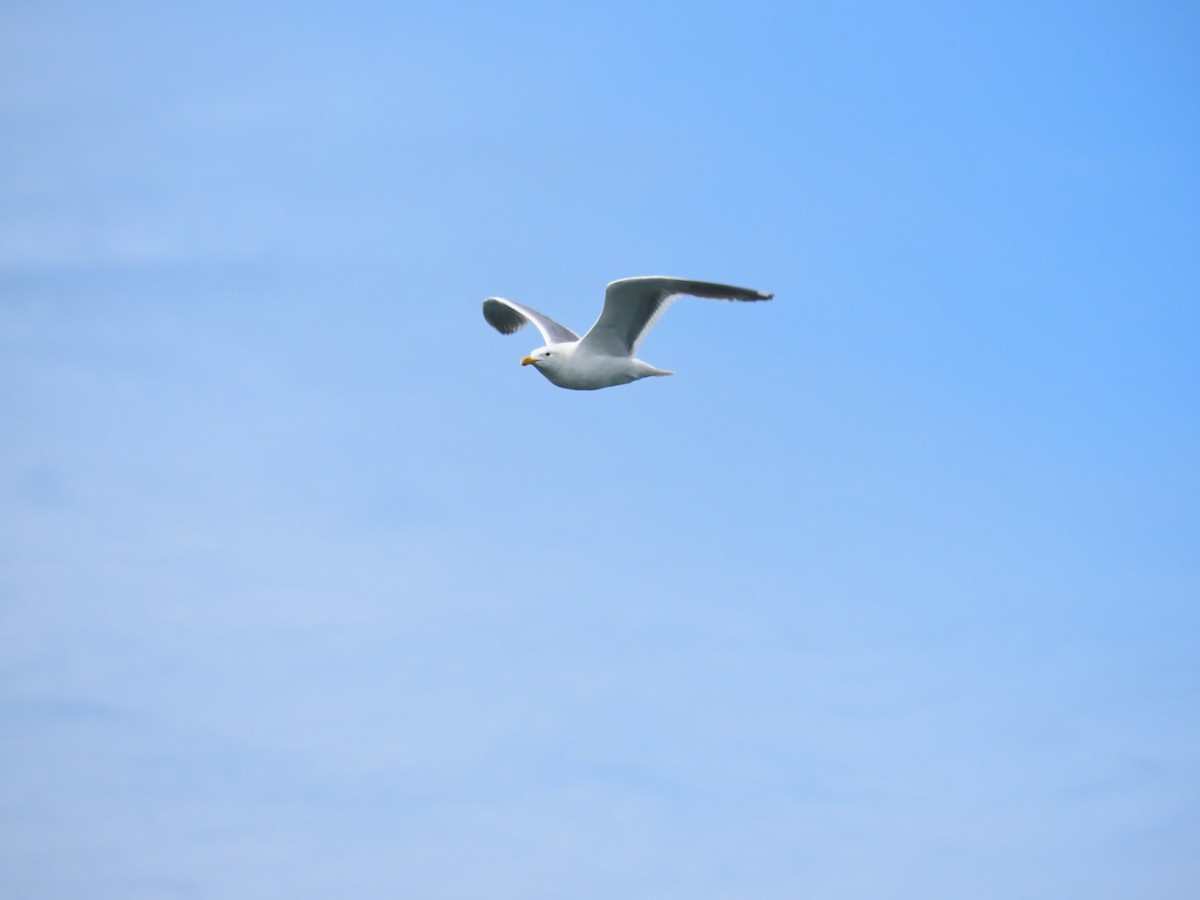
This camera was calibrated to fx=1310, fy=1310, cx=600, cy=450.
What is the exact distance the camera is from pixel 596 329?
733 inches

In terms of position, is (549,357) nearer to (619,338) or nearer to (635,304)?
(619,338)

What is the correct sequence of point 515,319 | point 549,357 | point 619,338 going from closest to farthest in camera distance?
1. point 619,338
2. point 549,357
3. point 515,319

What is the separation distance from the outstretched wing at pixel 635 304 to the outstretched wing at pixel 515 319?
97.3 inches

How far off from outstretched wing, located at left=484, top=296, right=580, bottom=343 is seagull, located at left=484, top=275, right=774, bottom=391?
A: 2.92 feet

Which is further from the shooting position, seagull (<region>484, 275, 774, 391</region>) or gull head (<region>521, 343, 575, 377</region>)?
gull head (<region>521, 343, 575, 377</region>)

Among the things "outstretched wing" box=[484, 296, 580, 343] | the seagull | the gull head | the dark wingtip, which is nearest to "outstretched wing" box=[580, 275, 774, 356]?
the seagull

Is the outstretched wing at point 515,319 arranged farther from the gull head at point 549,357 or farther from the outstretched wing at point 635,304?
the outstretched wing at point 635,304

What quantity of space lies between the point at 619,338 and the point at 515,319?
4.95 m

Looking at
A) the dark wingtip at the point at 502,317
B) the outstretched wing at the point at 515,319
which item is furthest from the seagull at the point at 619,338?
the dark wingtip at the point at 502,317

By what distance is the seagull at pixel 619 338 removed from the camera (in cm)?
1767

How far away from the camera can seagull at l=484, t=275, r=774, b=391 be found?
58.0ft

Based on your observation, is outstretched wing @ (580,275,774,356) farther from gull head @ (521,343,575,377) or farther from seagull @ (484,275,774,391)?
gull head @ (521,343,575,377)

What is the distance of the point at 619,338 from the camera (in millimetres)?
18828

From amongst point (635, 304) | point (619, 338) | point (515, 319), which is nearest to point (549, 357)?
point (619, 338)
